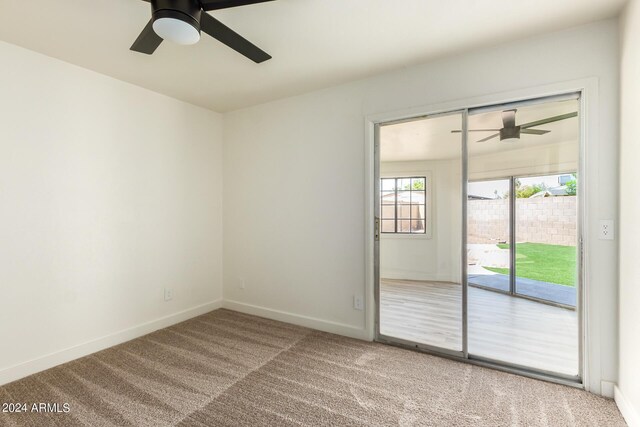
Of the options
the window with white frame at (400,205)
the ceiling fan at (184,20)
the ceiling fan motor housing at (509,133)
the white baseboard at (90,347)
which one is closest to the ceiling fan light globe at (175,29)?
the ceiling fan at (184,20)

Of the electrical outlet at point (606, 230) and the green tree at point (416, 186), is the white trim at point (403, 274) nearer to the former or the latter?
the green tree at point (416, 186)

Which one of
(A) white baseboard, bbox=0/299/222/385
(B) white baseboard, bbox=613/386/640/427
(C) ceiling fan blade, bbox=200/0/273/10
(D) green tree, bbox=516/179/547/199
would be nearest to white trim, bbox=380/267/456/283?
(D) green tree, bbox=516/179/547/199

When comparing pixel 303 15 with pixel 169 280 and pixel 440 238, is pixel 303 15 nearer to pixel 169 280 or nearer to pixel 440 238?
pixel 440 238

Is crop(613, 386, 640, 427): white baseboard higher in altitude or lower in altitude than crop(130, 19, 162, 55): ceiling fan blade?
lower

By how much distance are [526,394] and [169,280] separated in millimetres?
3313

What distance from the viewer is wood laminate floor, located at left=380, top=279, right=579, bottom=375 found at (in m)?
2.33

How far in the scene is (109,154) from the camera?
2.90 meters

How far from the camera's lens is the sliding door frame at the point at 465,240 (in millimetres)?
2189

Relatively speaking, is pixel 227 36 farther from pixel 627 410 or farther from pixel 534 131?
pixel 627 410

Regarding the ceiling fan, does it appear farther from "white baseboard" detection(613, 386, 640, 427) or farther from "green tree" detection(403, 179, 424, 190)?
"white baseboard" detection(613, 386, 640, 427)

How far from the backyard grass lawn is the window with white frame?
75 cm

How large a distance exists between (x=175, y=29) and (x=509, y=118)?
7.90 ft

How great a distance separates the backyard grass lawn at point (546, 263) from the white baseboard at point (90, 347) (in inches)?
124

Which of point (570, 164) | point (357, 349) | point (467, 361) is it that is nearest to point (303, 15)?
point (570, 164)
